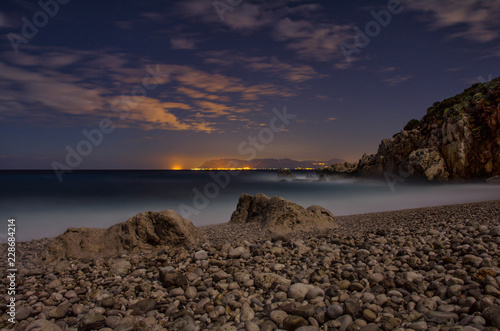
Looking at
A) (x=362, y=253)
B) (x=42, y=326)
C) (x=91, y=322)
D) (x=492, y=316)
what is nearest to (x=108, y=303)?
(x=91, y=322)

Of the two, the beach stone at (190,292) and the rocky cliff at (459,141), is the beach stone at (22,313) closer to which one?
the beach stone at (190,292)

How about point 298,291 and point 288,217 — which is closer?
point 298,291

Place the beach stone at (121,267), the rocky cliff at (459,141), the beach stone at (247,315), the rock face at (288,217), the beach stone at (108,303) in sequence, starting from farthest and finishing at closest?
the rocky cliff at (459,141), the rock face at (288,217), the beach stone at (121,267), the beach stone at (108,303), the beach stone at (247,315)

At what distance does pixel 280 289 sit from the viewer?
11.2 ft

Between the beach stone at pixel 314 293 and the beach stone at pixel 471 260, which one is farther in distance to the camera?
the beach stone at pixel 471 260

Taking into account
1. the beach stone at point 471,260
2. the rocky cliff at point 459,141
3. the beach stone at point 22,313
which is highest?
the rocky cliff at point 459,141

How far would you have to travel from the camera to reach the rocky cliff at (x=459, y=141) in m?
28.3

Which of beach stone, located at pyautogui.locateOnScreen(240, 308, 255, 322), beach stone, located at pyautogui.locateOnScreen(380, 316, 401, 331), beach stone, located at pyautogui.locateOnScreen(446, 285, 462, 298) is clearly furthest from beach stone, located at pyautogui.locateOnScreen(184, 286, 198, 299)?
beach stone, located at pyautogui.locateOnScreen(446, 285, 462, 298)

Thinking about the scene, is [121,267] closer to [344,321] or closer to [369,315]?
[344,321]

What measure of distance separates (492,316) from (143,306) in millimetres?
3307

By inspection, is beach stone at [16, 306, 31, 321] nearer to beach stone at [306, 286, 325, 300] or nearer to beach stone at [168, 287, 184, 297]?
beach stone at [168, 287, 184, 297]

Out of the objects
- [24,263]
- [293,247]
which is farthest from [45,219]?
[293,247]

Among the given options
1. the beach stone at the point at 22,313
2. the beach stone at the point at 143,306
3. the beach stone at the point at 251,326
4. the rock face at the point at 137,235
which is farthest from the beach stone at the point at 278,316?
the rock face at the point at 137,235

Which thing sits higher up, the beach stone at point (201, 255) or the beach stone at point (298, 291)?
the beach stone at point (201, 255)
